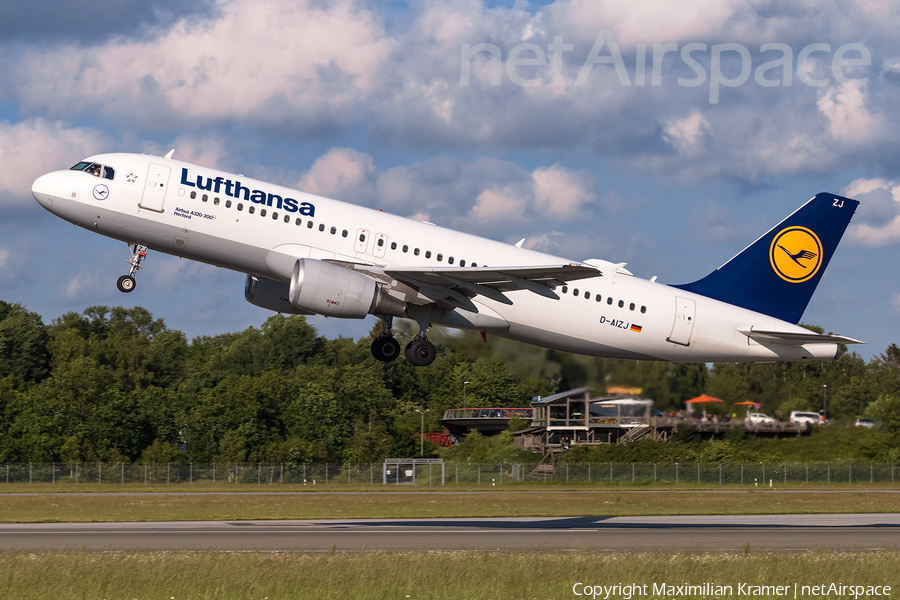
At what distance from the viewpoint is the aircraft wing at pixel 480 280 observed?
31641 millimetres

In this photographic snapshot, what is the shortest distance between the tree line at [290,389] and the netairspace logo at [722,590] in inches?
483

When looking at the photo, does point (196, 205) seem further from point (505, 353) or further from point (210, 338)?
point (210, 338)

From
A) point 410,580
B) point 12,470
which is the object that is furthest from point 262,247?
point 12,470

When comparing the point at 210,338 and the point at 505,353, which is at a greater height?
the point at 210,338

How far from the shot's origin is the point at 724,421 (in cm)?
3691

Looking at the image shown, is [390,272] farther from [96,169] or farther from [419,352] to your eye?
[96,169]

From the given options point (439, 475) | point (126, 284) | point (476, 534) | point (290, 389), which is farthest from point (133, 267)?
point (290, 389)

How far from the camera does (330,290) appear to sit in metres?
31.8

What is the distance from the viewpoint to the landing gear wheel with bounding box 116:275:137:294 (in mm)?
33406

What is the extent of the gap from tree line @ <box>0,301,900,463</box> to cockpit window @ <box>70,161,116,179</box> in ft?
40.2

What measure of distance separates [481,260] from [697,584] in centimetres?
1371

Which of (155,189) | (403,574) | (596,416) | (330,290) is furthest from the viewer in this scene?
(596,416)

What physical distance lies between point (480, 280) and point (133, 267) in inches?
451

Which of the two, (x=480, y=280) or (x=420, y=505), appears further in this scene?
(x=420, y=505)
